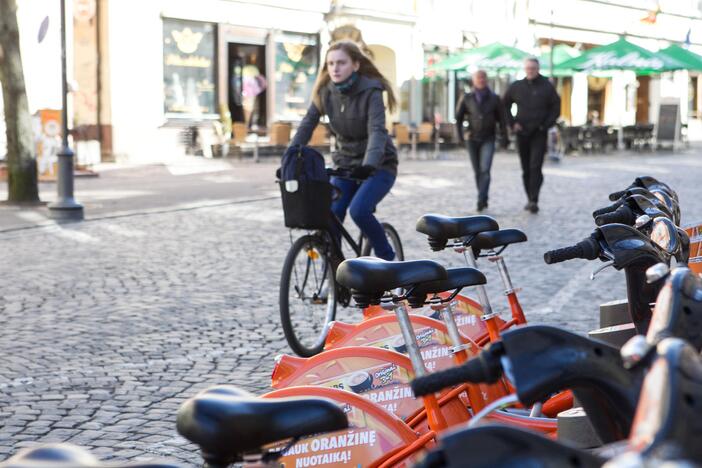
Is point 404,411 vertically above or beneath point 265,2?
beneath

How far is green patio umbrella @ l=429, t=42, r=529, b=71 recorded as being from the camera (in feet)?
94.6

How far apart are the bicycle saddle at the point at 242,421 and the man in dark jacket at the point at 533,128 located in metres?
13.0

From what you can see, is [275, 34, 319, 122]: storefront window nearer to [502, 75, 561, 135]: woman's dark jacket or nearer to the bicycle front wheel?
[502, 75, 561, 135]: woman's dark jacket

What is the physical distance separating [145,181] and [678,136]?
2057cm

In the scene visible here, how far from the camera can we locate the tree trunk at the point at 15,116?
49.5 ft

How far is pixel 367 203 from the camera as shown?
24.4ft

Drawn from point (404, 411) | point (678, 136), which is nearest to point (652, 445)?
point (404, 411)

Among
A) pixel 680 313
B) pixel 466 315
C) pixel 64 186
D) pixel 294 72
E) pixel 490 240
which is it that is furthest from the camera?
pixel 294 72

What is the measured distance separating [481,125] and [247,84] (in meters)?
16.8

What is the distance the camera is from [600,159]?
97.3 ft

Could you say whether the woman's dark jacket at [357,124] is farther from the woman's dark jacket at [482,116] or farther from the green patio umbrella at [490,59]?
the green patio umbrella at [490,59]

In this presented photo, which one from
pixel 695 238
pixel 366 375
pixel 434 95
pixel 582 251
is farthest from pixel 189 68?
pixel 582 251

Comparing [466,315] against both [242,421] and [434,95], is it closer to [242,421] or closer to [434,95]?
[242,421]

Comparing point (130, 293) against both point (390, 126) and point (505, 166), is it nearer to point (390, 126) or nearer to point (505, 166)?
point (505, 166)
